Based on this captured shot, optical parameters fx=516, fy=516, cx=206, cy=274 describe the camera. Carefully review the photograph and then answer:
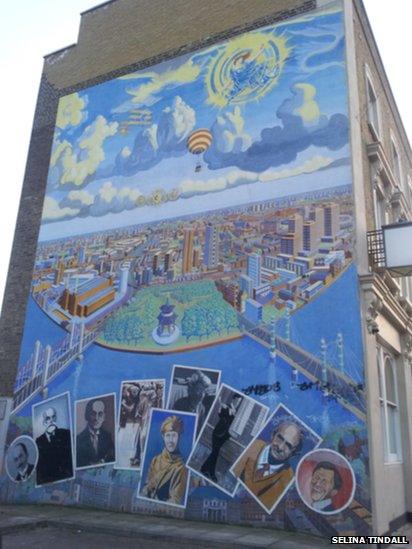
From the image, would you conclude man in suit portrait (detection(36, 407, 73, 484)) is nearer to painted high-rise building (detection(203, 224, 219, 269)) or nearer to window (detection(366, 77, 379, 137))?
painted high-rise building (detection(203, 224, 219, 269))

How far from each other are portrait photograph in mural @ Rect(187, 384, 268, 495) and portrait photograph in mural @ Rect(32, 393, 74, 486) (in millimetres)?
3409

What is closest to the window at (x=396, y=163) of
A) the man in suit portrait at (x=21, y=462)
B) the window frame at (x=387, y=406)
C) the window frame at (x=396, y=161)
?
the window frame at (x=396, y=161)

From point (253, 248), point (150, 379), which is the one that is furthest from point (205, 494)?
point (253, 248)

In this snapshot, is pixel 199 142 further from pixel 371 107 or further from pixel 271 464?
pixel 271 464

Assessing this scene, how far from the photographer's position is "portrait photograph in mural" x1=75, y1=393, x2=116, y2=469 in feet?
39.3

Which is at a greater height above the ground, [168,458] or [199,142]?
[199,142]

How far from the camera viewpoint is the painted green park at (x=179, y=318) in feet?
38.5

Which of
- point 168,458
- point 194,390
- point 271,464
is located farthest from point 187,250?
point 271,464

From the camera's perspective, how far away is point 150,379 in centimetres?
1199

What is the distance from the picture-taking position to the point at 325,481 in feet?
31.7

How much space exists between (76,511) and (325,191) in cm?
907

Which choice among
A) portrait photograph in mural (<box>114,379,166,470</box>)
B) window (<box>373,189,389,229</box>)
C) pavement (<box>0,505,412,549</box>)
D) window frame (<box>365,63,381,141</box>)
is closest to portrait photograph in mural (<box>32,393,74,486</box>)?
pavement (<box>0,505,412,549</box>)

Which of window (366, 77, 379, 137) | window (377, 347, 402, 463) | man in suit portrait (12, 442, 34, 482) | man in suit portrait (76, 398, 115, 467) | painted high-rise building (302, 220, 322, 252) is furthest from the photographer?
window (366, 77, 379, 137)

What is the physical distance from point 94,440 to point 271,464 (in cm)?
440
